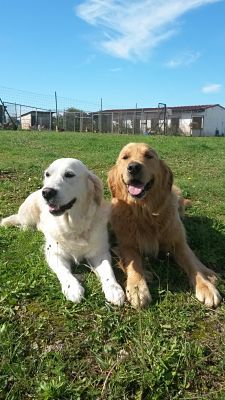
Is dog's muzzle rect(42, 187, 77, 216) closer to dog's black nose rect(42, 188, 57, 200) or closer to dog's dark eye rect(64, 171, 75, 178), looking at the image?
dog's black nose rect(42, 188, 57, 200)

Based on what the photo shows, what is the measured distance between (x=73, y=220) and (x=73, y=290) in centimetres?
78

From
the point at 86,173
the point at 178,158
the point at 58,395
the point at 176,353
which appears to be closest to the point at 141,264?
the point at 86,173

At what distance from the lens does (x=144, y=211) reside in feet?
13.1

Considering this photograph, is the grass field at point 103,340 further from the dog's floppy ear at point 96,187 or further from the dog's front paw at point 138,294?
the dog's floppy ear at point 96,187

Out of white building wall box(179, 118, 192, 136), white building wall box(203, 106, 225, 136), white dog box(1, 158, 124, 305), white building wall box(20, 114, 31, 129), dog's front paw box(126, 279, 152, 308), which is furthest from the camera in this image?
white building wall box(203, 106, 225, 136)

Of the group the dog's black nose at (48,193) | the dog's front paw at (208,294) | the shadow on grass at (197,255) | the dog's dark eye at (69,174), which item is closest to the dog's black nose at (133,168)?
the dog's dark eye at (69,174)

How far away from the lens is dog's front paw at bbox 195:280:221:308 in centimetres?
317

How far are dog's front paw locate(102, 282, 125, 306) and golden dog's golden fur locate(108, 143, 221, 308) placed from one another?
414 mm

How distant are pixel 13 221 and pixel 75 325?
2549mm

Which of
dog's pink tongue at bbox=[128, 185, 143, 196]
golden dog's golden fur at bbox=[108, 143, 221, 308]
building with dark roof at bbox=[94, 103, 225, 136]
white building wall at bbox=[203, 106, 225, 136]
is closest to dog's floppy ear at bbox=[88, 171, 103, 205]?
golden dog's golden fur at bbox=[108, 143, 221, 308]

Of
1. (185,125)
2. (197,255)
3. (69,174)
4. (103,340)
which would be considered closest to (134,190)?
(69,174)

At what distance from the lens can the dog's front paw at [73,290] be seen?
10.4ft

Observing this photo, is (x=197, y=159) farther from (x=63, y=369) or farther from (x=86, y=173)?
(x=63, y=369)

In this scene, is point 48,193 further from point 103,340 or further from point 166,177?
point 103,340
